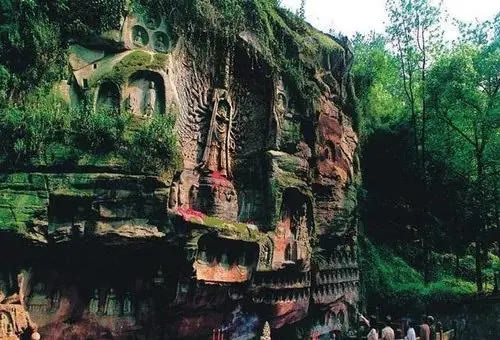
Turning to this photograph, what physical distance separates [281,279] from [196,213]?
3.34m

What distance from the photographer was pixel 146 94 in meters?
12.3

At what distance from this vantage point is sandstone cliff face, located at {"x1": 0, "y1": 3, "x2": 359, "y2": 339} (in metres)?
10.8

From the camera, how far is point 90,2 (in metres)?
12.3

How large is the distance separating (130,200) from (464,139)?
14.4 meters

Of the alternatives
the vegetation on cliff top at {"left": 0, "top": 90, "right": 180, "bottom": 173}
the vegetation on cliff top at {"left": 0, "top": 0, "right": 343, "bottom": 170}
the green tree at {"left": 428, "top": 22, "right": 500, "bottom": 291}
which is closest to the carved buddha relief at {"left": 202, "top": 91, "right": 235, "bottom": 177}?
the vegetation on cliff top at {"left": 0, "top": 0, "right": 343, "bottom": 170}

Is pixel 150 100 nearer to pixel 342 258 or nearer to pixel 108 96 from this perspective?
pixel 108 96

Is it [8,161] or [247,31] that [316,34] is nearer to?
[247,31]

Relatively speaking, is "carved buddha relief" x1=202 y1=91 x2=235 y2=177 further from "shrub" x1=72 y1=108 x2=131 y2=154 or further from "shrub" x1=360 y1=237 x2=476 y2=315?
"shrub" x1=360 y1=237 x2=476 y2=315

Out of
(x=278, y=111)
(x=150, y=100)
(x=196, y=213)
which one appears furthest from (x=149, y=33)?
(x=196, y=213)

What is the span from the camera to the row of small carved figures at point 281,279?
13.2 m

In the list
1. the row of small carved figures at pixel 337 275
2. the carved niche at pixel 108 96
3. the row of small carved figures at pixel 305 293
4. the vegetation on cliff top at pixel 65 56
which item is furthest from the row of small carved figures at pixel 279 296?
the carved niche at pixel 108 96

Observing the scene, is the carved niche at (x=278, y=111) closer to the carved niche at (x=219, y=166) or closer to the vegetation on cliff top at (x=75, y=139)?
the carved niche at (x=219, y=166)

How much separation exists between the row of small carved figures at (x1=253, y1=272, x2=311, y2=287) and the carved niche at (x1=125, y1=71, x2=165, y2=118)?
4637 mm

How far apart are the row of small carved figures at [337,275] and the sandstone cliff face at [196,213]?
0.20ft
